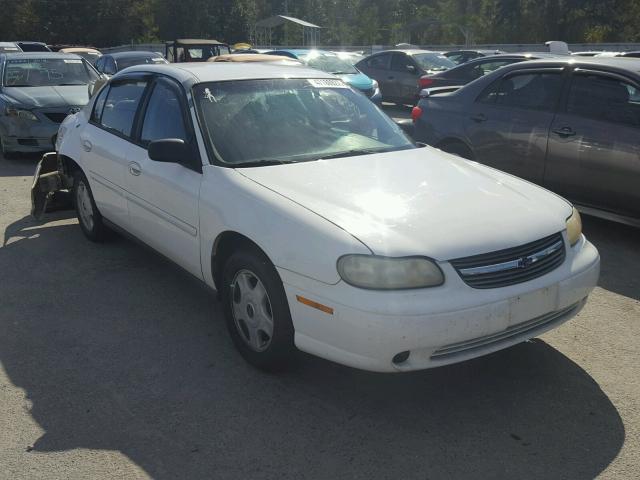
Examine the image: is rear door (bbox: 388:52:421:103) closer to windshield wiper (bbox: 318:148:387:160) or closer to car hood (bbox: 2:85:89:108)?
car hood (bbox: 2:85:89:108)

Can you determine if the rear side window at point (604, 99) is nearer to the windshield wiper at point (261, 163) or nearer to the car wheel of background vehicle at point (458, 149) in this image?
the car wheel of background vehicle at point (458, 149)

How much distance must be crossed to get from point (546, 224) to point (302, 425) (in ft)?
5.35

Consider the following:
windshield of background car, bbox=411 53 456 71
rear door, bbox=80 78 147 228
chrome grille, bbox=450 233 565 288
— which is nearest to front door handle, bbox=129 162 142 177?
rear door, bbox=80 78 147 228

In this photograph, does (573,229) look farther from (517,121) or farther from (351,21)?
(351,21)

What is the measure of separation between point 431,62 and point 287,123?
13343mm

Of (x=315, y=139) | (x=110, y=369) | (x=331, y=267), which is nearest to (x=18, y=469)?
(x=110, y=369)

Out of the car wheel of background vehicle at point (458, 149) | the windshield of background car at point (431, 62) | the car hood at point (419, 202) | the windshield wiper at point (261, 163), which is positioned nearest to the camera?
the car hood at point (419, 202)

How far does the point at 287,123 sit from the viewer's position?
4441mm

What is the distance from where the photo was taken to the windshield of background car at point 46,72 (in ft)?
36.3

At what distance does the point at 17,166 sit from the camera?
1011 centimetres

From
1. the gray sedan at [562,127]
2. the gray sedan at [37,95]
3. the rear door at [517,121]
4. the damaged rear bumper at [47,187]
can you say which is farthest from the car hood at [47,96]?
the rear door at [517,121]

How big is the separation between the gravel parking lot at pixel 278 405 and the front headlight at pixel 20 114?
6.02m

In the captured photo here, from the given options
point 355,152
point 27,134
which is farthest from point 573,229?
point 27,134

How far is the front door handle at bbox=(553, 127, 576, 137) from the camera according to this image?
6.21 metres
